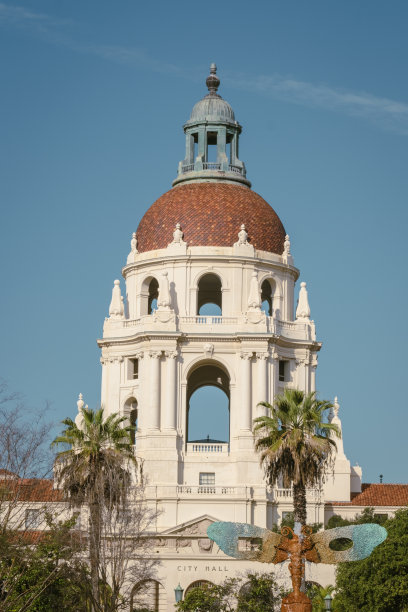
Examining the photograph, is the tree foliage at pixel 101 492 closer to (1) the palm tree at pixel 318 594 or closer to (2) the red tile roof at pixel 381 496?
(1) the palm tree at pixel 318 594

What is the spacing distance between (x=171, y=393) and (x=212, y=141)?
58.9 feet

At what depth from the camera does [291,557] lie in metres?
58.4

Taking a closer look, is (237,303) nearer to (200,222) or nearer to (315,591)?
(200,222)

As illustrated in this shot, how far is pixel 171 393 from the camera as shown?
9912 cm

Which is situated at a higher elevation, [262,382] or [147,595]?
[262,382]

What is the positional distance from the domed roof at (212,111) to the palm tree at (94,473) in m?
30.4

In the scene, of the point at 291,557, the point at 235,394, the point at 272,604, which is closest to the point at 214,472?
the point at 235,394

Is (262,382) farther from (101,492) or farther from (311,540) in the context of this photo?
(311,540)

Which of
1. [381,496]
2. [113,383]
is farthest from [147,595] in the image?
[381,496]

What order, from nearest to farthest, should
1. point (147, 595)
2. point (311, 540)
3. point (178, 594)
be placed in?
point (311, 540) → point (178, 594) → point (147, 595)

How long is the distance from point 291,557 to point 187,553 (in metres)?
31.5

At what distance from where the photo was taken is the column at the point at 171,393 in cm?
9888

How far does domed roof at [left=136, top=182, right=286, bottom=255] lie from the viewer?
336 feet

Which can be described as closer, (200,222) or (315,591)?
(315,591)
